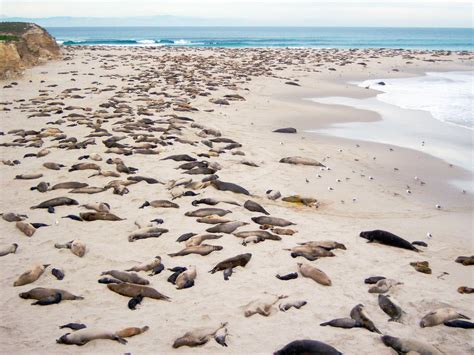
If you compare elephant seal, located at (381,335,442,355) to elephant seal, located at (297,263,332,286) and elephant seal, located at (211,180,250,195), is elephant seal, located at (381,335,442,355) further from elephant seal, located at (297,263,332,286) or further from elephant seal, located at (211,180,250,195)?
elephant seal, located at (211,180,250,195)

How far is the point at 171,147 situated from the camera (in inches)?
490

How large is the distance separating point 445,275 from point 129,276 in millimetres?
4699

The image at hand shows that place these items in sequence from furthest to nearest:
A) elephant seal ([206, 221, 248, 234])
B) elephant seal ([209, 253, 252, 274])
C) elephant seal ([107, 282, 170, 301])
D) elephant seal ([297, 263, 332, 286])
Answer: elephant seal ([206, 221, 248, 234]) → elephant seal ([209, 253, 252, 274]) → elephant seal ([297, 263, 332, 286]) → elephant seal ([107, 282, 170, 301])

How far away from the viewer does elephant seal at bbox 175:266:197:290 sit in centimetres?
599

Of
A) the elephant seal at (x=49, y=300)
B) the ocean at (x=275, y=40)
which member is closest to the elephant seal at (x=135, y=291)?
the elephant seal at (x=49, y=300)

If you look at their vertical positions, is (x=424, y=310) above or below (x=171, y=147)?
below

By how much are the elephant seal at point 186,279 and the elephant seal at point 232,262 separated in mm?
336

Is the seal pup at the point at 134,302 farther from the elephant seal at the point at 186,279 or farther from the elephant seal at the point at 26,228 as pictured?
the elephant seal at the point at 26,228

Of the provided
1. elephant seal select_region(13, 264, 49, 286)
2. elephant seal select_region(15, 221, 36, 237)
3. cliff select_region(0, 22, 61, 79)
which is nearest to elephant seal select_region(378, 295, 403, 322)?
elephant seal select_region(13, 264, 49, 286)

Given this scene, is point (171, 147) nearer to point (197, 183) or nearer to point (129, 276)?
point (197, 183)

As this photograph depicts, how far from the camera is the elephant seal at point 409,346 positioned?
4.77m

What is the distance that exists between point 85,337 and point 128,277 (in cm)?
129

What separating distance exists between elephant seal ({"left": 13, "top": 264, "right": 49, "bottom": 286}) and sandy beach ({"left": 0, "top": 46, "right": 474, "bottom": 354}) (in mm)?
82

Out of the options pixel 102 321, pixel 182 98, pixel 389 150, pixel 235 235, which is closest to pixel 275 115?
pixel 182 98
